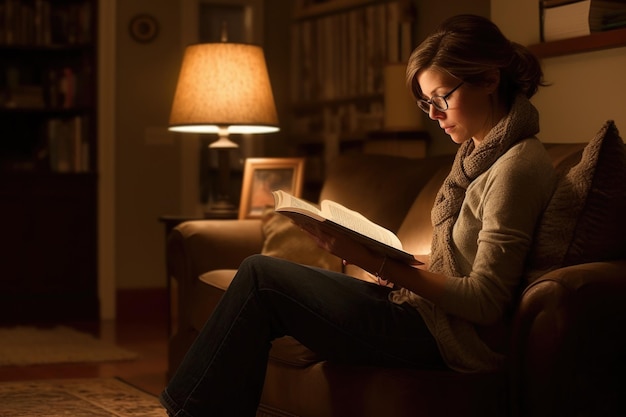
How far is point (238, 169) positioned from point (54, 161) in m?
1.13

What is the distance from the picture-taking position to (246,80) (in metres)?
3.86

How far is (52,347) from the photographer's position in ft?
14.8

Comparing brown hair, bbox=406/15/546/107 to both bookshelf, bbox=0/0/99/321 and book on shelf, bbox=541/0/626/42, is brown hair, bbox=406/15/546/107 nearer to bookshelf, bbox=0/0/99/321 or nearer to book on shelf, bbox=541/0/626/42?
book on shelf, bbox=541/0/626/42

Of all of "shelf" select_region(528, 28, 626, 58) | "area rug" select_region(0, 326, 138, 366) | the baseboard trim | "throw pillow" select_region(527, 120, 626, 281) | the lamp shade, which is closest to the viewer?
"throw pillow" select_region(527, 120, 626, 281)

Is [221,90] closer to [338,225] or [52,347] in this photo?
[52,347]

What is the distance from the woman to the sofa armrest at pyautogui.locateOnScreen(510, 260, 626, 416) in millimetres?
78

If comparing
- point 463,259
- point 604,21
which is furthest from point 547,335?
point 604,21

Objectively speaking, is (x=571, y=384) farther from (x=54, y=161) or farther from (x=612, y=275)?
(x=54, y=161)

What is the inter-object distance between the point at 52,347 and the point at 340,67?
2179 millimetres

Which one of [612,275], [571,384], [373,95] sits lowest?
[571,384]

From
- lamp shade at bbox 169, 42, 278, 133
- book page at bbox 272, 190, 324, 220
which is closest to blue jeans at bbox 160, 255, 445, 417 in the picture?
book page at bbox 272, 190, 324, 220

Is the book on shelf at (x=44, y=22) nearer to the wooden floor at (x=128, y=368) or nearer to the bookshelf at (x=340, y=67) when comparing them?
the bookshelf at (x=340, y=67)

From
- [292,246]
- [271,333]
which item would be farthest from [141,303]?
[271,333]

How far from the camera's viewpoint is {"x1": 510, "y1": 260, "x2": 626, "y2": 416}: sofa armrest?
1.93 meters
